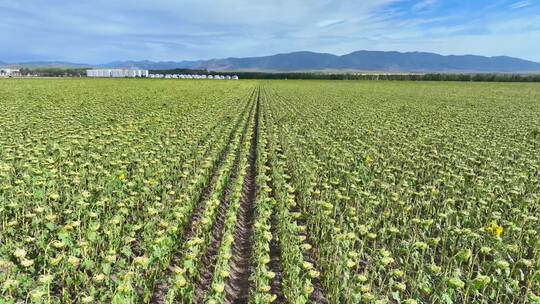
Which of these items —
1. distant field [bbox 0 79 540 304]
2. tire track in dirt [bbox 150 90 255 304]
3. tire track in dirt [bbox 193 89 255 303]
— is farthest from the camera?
tire track in dirt [bbox 193 89 255 303]

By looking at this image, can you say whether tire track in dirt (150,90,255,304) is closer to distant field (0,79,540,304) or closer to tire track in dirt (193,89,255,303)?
distant field (0,79,540,304)

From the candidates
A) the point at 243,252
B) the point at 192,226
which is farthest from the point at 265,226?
the point at 192,226

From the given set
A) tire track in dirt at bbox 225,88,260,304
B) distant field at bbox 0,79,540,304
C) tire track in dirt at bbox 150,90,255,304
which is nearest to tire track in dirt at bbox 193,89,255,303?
distant field at bbox 0,79,540,304

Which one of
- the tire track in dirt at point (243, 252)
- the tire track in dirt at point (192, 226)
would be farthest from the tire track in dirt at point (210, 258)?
the tire track in dirt at point (192, 226)

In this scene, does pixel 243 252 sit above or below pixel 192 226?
below

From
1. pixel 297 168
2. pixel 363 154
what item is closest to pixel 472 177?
pixel 363 154

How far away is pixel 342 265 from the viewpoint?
18.6 ft

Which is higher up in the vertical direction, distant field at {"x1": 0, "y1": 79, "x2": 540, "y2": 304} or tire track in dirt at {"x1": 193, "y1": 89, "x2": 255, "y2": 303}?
distant field at {"x1": 0, "y1": 79, "x2": 540, "y2": 304}

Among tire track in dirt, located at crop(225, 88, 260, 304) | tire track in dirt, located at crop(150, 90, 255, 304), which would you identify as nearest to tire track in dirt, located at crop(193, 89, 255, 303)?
tire track in dirt, located at crop(225, 88, 260, 304)

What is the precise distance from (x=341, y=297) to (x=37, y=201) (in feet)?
19.2

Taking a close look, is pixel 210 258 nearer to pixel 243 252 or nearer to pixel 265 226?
pixel 243 252

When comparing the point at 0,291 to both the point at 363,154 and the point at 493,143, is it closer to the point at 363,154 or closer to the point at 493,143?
the point at 363,154

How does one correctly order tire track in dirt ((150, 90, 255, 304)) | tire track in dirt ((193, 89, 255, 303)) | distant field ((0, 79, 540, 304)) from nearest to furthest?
distant field ((0, 79, 540, 304))
tire track in dirt ((150, 90, 255, 304))
tire track in dirt ((193, 89, 255, 303))

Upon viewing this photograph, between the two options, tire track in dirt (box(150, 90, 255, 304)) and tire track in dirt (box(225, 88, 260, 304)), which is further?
tire track in dirt (box(225, 88, 260, 304))
